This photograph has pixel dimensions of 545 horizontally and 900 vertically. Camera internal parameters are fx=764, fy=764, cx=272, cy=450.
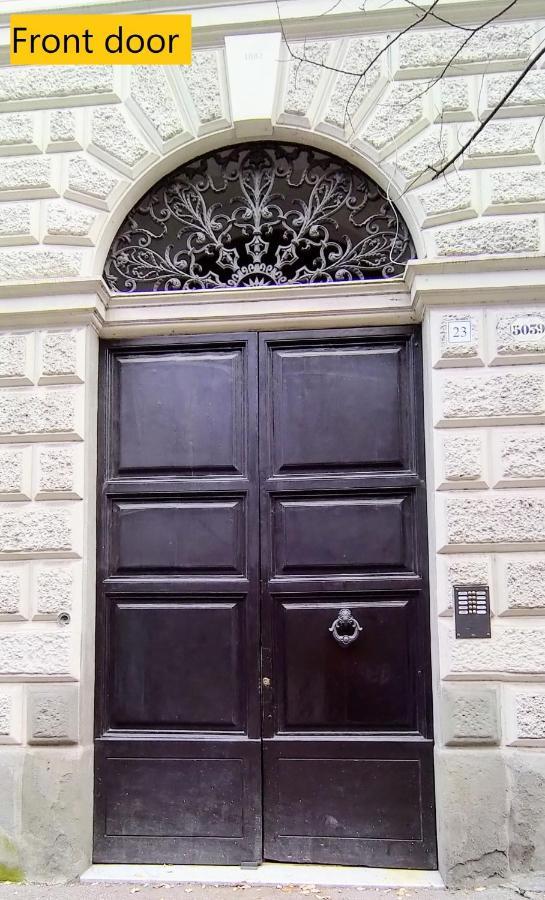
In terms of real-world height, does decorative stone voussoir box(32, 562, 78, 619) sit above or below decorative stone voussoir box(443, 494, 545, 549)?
below

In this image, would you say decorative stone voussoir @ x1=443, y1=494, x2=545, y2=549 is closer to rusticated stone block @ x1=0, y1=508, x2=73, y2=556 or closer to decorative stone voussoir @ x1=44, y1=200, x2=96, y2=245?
rusticated stone block @ x1=0, y1=508, x2=73, y2=556

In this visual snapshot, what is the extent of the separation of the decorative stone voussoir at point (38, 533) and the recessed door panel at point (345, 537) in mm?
1325

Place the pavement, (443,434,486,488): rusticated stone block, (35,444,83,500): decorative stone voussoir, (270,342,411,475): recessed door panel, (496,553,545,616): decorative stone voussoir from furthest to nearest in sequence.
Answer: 1. (270,342,411,475): recessed door panel
2. (35,444,83,500): decorative stone voussoir
3. (443,434,486,488): rusticated stone block
4. (496,553,545,616): decorative stone voussoir
5. the pavement

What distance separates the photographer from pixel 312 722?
475 cm

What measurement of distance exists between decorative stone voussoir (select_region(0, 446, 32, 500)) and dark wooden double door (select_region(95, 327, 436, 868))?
51cm

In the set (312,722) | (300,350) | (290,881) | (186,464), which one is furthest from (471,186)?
(290,881)

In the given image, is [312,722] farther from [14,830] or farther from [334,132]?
[334,132]

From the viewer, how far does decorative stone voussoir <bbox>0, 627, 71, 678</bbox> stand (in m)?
4.70

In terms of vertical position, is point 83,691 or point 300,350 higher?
point 300,350

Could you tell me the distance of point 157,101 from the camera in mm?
5117

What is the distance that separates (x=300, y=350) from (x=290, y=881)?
10.6 feet

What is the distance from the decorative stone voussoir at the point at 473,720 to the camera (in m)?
4.42

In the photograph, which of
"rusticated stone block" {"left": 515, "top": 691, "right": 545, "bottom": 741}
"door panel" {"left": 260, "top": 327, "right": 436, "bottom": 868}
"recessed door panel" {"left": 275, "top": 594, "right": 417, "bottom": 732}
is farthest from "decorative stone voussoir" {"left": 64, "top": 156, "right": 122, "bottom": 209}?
"rusticated stone block" {"left": 515, "top": 691, "right": 545, "bottom": 741}

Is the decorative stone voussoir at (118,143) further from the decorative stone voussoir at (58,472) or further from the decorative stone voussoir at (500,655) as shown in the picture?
the decorative stone voussoir at (500,655)
